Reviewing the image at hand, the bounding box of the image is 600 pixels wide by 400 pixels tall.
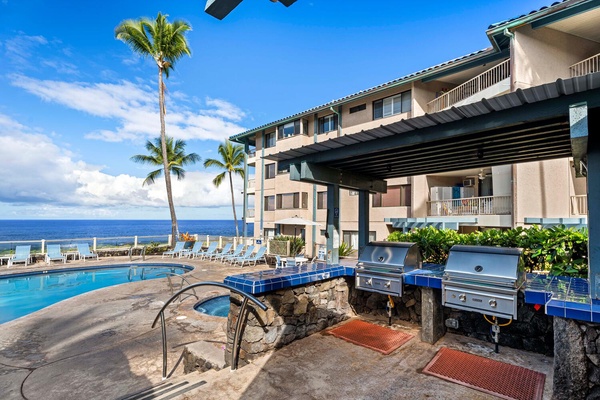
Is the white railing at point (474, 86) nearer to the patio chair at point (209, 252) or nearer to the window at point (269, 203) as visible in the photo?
the window at point (269, 203)

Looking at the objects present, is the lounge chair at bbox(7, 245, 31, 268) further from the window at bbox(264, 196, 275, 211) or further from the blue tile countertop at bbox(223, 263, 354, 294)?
the blue tile countertop at bbox(223, 263, 354, 294)

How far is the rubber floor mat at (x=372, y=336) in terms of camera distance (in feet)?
14.6

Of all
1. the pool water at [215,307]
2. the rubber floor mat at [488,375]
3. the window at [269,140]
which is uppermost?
the window at [269,140]

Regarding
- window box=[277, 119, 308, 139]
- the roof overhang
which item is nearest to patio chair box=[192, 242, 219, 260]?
window box=[277, 119, 308, 139]

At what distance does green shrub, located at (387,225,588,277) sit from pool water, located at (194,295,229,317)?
539cm

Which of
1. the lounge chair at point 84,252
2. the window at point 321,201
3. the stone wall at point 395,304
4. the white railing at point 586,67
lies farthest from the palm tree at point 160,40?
the white railing at point 586,67

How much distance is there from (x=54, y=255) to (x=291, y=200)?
13.8 m

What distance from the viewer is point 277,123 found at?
22.0 meters

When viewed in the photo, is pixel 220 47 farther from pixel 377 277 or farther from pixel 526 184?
pixel 526 184

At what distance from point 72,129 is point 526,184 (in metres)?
27.6

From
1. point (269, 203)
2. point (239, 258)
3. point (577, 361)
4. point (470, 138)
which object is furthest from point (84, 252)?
point (577, 361)

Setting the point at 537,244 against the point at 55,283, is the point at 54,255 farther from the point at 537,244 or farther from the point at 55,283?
the point at 537,244

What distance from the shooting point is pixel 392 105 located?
17.1 m

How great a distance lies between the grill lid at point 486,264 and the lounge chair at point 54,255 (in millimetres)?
18565
